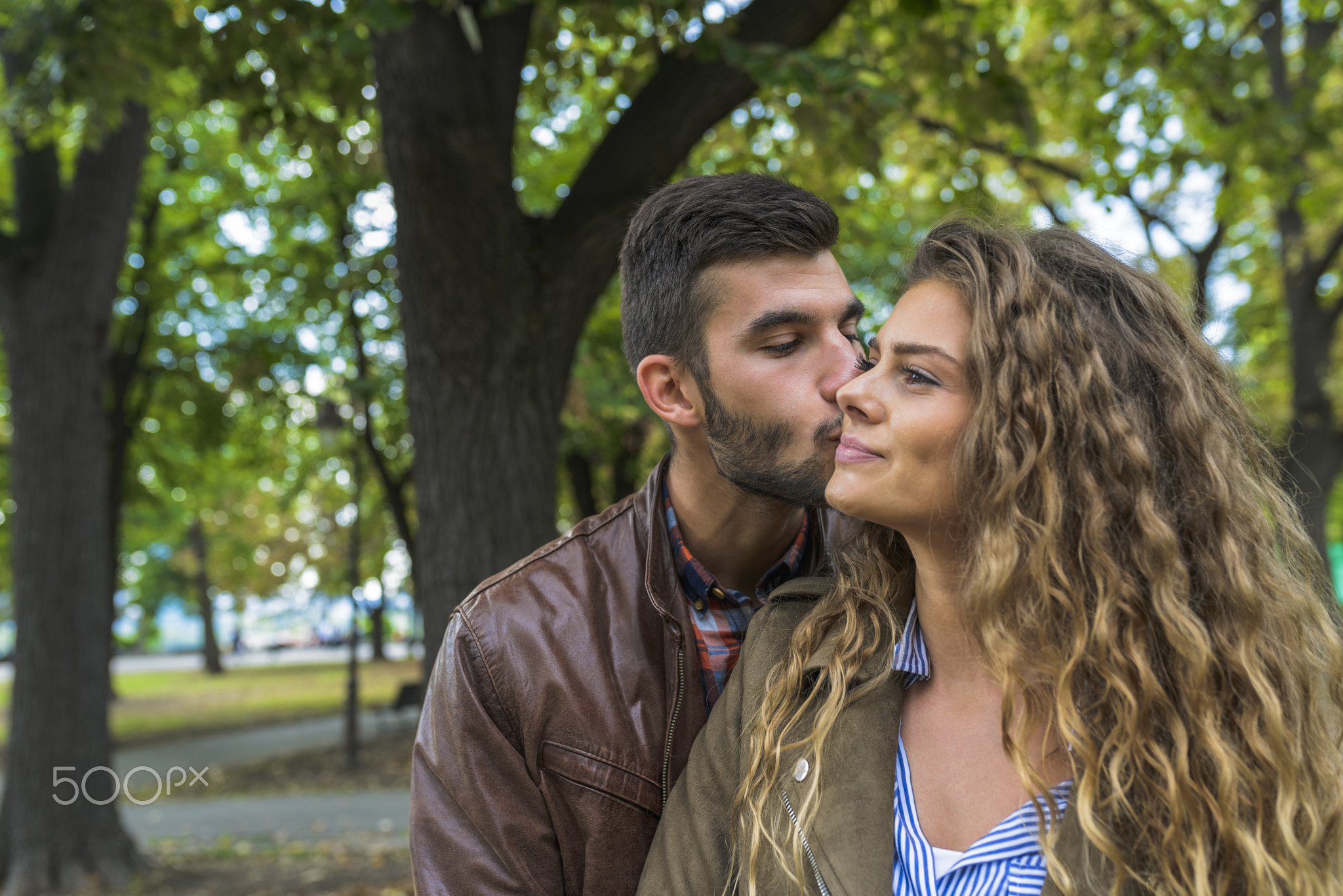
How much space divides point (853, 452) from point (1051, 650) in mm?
514

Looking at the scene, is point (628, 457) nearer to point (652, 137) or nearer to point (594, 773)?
point (652, 137)

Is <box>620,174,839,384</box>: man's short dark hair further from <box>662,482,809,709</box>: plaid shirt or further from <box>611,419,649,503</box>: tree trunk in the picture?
<box>611,419,649,503</box>: tree trunk

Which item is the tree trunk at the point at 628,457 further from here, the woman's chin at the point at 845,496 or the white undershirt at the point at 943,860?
the white undershirt at the point at 943,860

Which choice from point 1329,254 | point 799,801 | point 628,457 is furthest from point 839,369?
point 628,457

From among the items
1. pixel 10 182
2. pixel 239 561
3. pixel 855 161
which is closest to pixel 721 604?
pixel 855 161

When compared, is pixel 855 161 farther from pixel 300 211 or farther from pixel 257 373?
pixel 257 373

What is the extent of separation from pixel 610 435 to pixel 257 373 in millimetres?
4118

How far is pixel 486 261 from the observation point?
3896mm

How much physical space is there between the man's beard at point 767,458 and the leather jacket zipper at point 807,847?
2.40 ft

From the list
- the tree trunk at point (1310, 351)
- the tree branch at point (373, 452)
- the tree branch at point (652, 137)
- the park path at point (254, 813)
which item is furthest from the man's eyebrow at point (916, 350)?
the tree trunk at point (1310, 351)

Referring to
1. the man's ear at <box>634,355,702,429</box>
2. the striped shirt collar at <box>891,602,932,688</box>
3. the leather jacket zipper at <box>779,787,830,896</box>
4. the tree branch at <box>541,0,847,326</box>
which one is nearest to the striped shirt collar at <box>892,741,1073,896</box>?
the leather jacket zipper at <box>779,787,830,896</box>

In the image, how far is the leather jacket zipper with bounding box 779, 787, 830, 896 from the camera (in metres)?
1.84

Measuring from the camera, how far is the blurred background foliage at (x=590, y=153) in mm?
4637

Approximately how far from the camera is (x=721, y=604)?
8.50 feet
